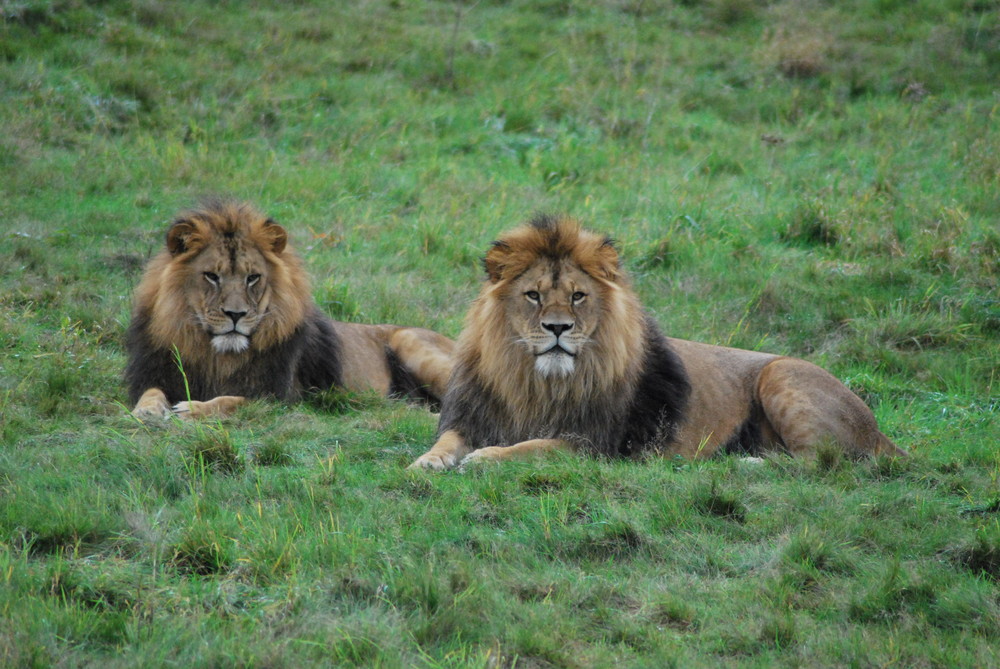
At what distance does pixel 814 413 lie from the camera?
612 centimetres

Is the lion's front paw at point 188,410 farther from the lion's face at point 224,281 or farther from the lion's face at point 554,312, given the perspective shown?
the lion's face at point 554,312

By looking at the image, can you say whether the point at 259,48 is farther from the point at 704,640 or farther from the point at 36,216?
the point at 704,640

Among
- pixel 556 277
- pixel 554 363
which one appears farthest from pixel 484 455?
pixel 556 277

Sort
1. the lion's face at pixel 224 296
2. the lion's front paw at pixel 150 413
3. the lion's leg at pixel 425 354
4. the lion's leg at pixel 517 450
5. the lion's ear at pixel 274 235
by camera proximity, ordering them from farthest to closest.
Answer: the lion's leg at pixel 425 354, the lion's ear at pixel 274 235, the lion's face at pixel 224 296, the lion's front paw at pixel 150 413, the lion's leg at pixel 517 450

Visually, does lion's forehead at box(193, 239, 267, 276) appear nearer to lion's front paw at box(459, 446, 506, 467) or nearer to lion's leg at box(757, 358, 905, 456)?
lion's front paw at box(459, 446, 506, 467)

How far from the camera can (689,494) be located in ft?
16.3

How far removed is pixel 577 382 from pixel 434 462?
2.90ft

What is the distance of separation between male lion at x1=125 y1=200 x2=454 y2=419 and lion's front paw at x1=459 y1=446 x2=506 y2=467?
5.29 feet

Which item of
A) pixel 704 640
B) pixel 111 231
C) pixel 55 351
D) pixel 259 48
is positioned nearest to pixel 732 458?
pixel 704 640

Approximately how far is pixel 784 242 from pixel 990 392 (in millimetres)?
2829

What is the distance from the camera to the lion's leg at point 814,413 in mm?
6035

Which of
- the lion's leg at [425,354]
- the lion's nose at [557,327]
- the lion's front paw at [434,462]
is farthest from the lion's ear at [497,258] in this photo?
the lion's leg at [425,354]

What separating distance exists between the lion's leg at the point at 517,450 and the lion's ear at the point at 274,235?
206 cm

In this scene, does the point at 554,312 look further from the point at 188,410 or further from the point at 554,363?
the point at 188,410
